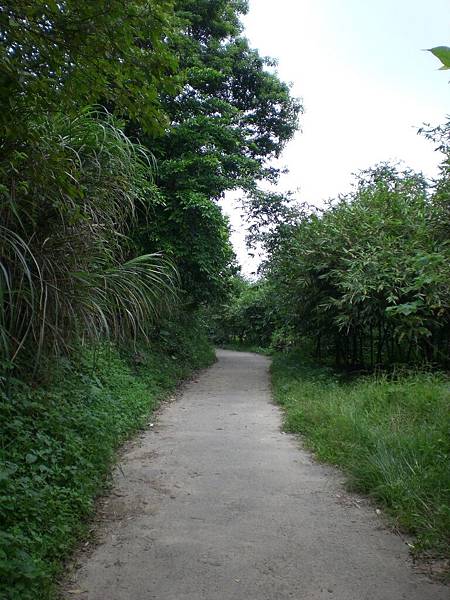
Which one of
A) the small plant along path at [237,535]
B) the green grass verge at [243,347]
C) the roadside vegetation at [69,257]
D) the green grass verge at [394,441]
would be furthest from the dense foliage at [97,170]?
the green grass verge at [243,347]

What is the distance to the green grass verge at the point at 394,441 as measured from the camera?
3.74 meters

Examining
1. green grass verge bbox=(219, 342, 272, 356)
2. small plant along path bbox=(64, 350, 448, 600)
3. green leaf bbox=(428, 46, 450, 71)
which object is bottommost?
small plant along path bbox=(64, 350, 448, 600)

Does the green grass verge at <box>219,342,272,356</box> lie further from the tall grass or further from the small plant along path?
the small plant along path

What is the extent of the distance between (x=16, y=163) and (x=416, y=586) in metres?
4.30

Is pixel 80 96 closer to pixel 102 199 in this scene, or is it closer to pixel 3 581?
pixel 102 199

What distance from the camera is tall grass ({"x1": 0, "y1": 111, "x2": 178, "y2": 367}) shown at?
415 centimetres

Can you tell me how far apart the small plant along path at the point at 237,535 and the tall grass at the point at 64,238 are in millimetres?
1581

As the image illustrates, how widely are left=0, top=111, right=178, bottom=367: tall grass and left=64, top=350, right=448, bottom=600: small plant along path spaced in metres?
1.58

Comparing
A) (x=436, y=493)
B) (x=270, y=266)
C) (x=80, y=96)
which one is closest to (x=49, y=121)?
(x=80, y=96)

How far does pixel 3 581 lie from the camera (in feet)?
8.30

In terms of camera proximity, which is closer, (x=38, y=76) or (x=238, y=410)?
(x=38, y=76)

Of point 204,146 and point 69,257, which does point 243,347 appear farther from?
point 69,257

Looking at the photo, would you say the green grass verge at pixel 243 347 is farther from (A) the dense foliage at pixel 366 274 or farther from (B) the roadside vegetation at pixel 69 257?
(B) the roadside vegetation at pixel 69 257

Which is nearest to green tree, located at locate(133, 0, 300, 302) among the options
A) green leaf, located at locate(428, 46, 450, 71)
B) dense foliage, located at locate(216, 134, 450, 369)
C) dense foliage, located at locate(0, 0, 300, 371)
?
dense foliage, located at locate(0, 0, 300, 371)
